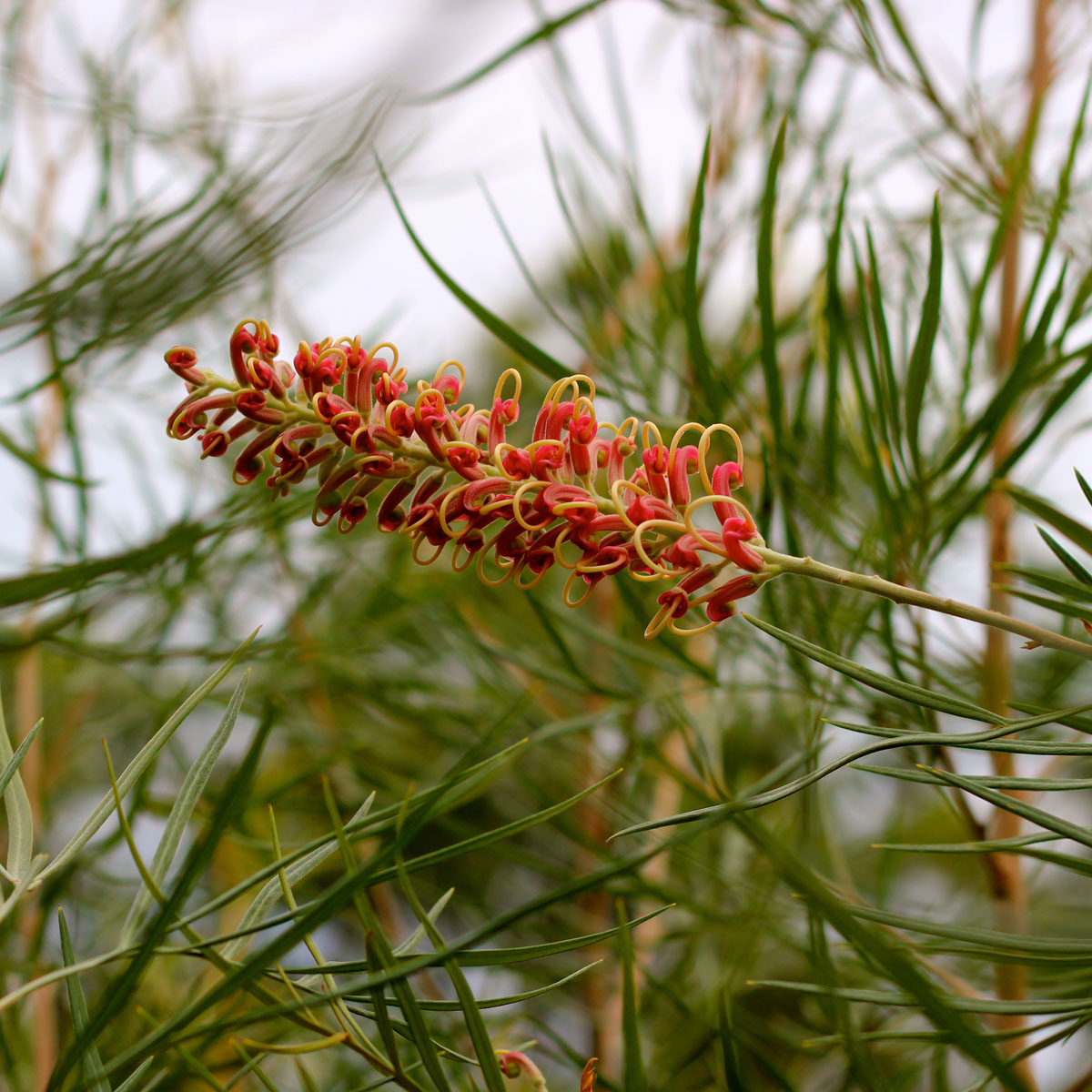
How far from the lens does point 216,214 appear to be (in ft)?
0.81

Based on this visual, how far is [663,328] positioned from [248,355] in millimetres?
261

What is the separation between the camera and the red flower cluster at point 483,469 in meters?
0.15

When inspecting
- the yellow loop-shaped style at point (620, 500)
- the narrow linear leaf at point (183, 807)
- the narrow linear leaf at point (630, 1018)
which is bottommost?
the narrow linear leaf at point (630, 1018)

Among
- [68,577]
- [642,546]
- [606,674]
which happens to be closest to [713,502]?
[642,546]

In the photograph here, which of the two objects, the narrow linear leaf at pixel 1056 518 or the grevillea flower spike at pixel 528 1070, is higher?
the narrow linear leaf at pixel 1056 518

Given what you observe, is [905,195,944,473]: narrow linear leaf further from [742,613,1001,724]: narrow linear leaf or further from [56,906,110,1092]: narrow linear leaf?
[56,906,110,1092]: narrow linear leaf

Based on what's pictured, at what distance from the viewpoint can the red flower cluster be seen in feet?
0.49

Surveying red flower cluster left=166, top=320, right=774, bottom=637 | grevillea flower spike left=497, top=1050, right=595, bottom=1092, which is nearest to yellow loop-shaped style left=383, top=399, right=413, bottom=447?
red flower cluster left=166, top=320, right=774, bottom=637

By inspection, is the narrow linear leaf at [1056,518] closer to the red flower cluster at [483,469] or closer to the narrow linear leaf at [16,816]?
the red flower cluster at [483,469]

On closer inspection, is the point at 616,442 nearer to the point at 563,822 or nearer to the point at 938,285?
the point at 938,285

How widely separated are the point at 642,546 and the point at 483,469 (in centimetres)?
3

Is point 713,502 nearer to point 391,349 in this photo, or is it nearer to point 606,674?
point 391,349

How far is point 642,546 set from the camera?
0.50 ft

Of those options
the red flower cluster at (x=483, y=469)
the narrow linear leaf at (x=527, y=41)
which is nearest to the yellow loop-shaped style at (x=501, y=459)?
Answer: the red flower cluster at (x=483, y=469)
